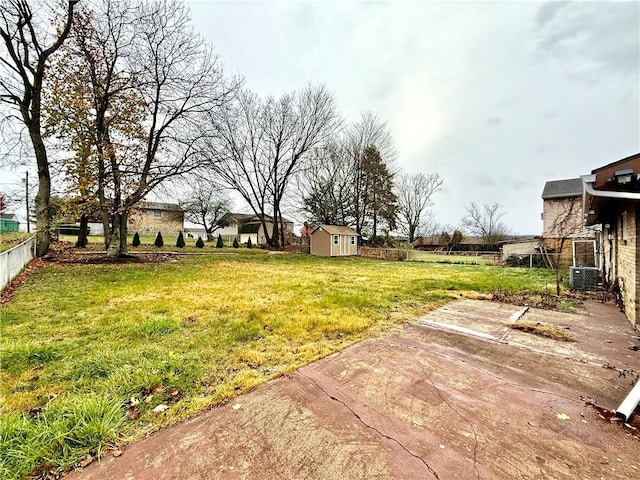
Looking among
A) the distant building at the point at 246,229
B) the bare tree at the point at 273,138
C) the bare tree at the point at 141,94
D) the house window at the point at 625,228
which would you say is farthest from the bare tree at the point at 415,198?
the house window at the point at 625,228

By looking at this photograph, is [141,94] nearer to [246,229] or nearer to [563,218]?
[563,218]

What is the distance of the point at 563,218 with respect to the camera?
15.0 metres

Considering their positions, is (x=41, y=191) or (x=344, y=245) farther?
(x=344, y=245)

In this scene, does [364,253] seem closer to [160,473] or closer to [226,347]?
[226,347]

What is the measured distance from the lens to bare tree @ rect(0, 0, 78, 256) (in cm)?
991

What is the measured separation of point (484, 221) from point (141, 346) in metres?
34.0

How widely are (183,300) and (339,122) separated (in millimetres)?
20386

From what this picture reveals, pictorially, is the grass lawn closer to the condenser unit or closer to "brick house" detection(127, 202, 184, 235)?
the condenser unit

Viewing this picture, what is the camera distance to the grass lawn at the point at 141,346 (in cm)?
203

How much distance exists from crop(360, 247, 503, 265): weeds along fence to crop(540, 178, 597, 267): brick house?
318 centimetres

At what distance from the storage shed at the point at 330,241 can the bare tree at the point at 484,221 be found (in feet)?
51.6

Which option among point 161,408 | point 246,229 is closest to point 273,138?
point 246,229

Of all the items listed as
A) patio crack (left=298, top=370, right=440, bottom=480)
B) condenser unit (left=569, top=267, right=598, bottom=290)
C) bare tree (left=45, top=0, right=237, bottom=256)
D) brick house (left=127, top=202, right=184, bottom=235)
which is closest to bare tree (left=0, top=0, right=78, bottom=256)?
bare tree (left=45, top=0, right=237, bottom=256)

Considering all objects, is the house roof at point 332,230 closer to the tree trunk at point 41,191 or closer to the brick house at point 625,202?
the tree trunk at point 41,191
